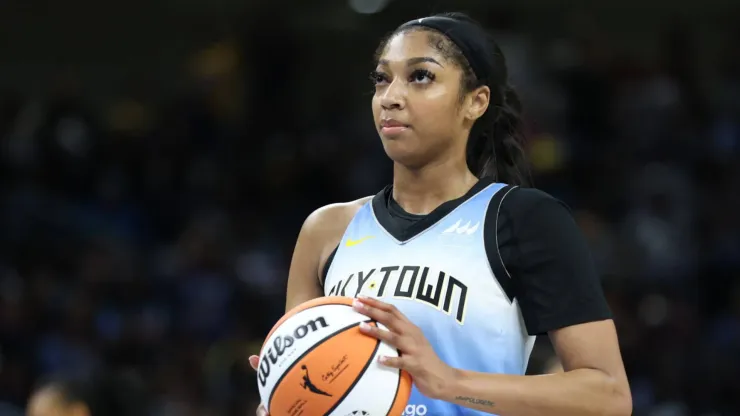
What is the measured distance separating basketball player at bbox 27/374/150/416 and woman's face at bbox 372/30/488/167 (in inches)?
71.7

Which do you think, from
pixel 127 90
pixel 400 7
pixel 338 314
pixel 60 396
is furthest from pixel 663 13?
pixel 338 314

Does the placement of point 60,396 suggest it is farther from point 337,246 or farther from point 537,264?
point 537,264

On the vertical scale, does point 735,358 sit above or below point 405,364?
below

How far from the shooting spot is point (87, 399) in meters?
4.36

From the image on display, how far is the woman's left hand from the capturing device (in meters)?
2.73

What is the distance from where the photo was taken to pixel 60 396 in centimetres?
431

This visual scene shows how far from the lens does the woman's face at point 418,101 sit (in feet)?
10.2

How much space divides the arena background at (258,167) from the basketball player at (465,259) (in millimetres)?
4109

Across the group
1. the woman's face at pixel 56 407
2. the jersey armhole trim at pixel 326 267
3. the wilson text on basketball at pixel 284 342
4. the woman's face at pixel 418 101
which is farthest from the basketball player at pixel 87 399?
the woman's face at pixel 418 101

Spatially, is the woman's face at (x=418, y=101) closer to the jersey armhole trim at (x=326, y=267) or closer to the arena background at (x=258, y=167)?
the jersey armhole trim at (x=326, y=267)

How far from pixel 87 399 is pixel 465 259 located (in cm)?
197

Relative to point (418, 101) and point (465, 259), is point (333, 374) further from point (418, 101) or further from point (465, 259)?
point (418, 101)

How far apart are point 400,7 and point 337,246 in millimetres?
6653

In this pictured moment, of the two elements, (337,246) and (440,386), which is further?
(337,246)
